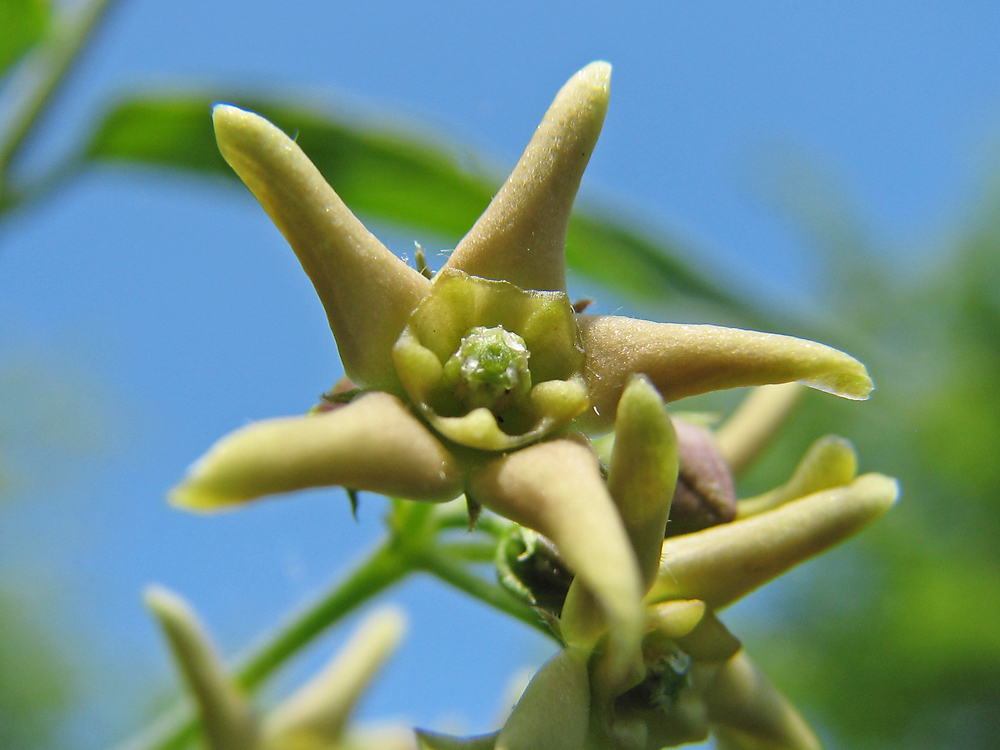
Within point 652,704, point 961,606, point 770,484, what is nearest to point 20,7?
point 652,704

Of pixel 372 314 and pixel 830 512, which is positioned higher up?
pixel 372 314

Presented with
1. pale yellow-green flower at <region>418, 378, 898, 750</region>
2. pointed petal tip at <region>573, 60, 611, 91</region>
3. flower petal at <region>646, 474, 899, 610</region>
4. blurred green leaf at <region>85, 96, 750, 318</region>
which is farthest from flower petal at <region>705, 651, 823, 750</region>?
blurred green leaf at <region>85, 96, 750, 318</region>

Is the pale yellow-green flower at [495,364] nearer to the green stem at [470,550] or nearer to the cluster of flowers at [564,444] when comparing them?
the cluster of flowers at [564,444]

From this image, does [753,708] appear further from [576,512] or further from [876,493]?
[576,512]

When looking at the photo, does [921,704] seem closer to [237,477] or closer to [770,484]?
[770,484]

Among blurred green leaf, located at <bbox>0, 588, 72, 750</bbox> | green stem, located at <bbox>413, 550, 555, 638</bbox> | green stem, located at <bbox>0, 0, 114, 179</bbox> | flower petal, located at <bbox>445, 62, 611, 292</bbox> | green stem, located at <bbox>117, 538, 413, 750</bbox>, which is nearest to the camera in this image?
flower petal, located at <bbox>445, 62, 611, 292</bbox>

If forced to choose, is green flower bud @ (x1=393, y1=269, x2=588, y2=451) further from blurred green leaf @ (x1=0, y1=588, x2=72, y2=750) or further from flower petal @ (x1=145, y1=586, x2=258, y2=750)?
blurred green leaf @ (x1=0, y1=588, x2=72, y2=750)
